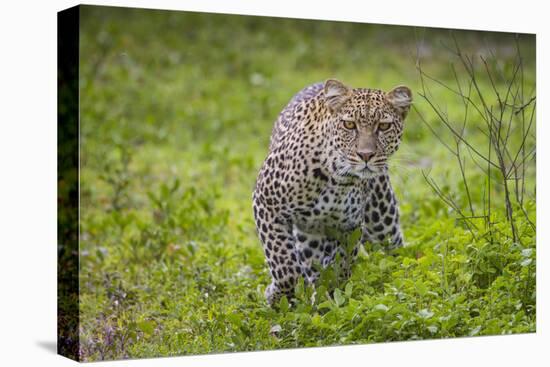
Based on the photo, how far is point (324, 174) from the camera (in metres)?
6.77

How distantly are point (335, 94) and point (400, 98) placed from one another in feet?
1.51

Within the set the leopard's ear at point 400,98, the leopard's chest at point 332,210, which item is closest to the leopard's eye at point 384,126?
the leopard's ear at point 400,98

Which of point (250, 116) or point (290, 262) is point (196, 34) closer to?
point (250, 116)

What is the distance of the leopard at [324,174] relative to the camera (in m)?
6.71

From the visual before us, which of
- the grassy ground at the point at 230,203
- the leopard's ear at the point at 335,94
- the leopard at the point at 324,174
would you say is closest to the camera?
the grassy ground at the point at 230,203

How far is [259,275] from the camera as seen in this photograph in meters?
7.71

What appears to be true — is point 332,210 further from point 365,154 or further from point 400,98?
point 400,98

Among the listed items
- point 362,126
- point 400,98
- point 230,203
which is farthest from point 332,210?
point 230,203

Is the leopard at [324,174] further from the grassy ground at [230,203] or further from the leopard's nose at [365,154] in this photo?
the grassy ground at [230,203]

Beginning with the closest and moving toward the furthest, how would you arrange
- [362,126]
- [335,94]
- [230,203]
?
[362,126]
[335,94]
[230,203]

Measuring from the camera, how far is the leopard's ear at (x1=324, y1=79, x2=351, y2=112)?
22.4ft

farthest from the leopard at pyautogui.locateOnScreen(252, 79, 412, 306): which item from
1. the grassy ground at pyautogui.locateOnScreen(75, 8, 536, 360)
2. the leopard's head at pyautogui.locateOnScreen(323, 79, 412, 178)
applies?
the grassy ground at pyautogui.locateOnScreen(75, 8, 536, 360)

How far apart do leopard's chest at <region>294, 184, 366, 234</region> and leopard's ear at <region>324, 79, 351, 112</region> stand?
0.55 metres

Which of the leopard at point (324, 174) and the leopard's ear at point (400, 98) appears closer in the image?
the leopard at point (324, 174)
